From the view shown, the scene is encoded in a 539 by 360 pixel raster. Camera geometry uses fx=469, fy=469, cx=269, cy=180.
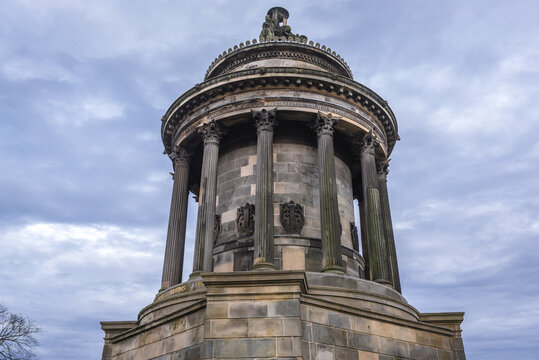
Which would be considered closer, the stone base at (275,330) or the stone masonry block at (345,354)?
the stone base at (275,330)

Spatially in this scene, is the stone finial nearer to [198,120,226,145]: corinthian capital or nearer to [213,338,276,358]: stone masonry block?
[198,120,226,145]: corinthian capital

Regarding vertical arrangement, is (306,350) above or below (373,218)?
below

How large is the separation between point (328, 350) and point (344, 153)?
565 inches

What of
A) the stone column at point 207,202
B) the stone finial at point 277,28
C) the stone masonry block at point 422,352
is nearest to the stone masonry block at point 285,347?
the stone masonry block at point 422,352

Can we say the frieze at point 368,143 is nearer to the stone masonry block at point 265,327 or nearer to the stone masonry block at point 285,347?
the stone masonry block at point 265,327

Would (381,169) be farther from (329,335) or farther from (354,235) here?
(329,335)

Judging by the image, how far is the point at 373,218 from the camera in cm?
2259

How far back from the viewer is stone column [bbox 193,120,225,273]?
2033 centimetres

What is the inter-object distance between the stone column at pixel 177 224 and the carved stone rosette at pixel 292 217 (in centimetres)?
A: 559

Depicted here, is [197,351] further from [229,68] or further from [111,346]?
[229,68]

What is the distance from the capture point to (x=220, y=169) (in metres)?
24.5

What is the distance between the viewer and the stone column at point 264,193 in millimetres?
18969

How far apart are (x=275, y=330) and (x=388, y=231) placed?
45.5 ft

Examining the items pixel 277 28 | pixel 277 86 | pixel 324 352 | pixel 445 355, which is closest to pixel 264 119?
pixel 277 86
